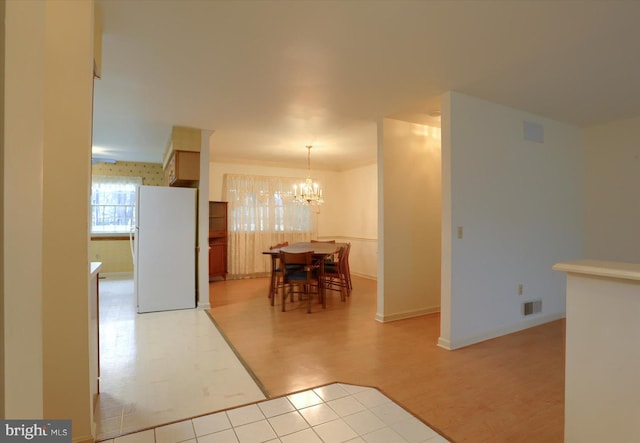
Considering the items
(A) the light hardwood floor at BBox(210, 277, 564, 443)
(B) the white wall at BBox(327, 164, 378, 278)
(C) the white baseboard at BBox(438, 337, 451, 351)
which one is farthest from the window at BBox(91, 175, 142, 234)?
(C) the white baseboard at BBox(438, 337, 451, 351)

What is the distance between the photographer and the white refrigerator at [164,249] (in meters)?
4.10

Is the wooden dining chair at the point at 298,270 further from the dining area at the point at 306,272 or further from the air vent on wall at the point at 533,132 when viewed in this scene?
the air vent on wall at the point at 533,132

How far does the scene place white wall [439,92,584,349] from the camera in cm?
311

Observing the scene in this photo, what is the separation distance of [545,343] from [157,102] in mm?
4718

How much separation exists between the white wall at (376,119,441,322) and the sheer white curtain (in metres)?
3.52

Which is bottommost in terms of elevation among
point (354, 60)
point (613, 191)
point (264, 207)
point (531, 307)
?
point (531, 307)

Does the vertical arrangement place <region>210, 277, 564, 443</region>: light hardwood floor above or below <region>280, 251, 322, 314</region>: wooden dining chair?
below

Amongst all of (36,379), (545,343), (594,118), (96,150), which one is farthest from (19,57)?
(96,150)

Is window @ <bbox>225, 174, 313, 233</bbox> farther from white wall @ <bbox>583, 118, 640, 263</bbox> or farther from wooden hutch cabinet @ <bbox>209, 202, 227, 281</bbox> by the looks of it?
white wall @ <bbox>583, 118, 640, 263</bbox>

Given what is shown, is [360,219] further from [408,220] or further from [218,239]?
[408,220]

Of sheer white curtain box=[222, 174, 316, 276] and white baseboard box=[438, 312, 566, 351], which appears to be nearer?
white baseboard box=[438, 312, 566, 351]

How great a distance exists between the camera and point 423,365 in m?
2.70

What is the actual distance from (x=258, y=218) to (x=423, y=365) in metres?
4.91
